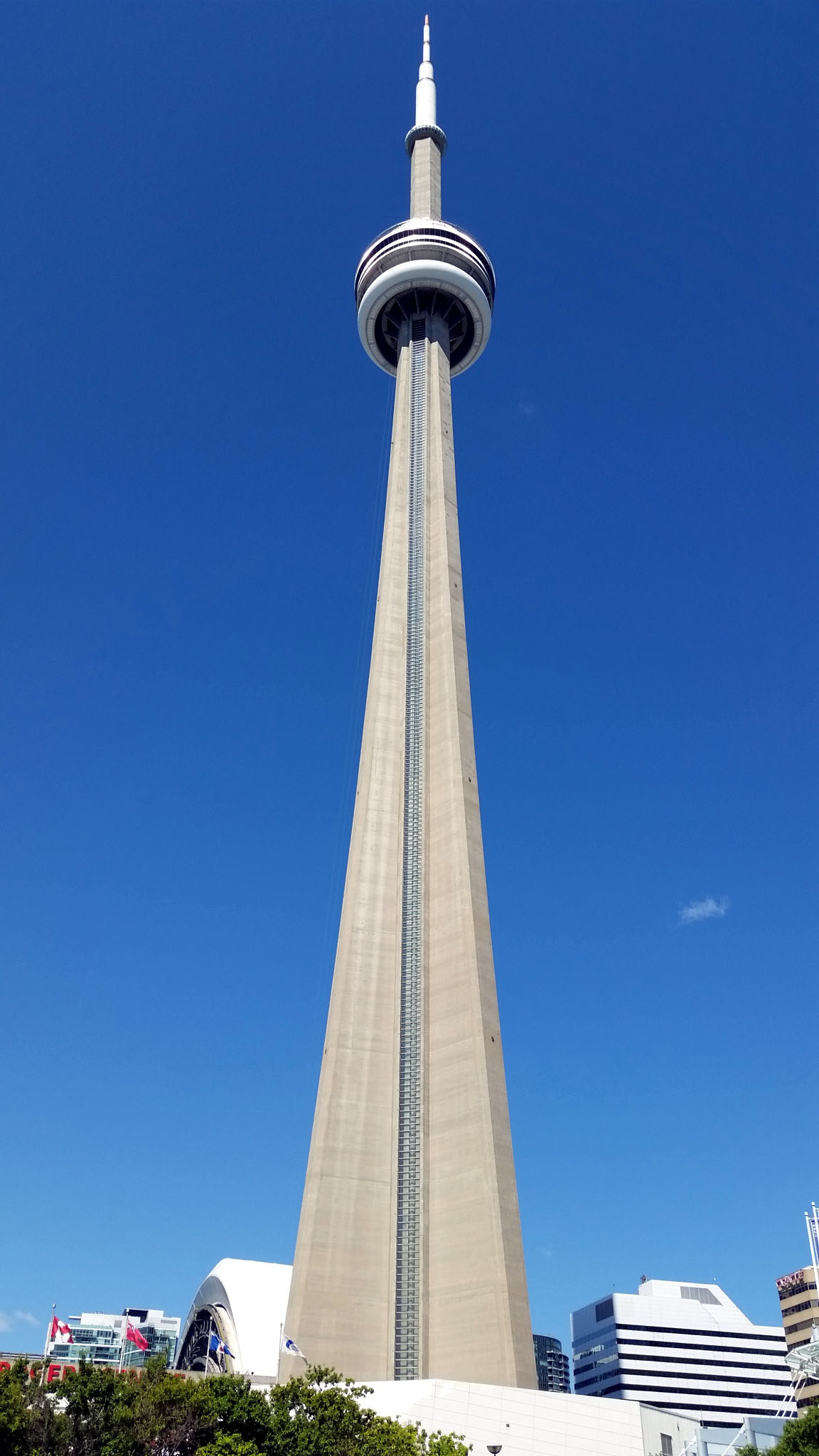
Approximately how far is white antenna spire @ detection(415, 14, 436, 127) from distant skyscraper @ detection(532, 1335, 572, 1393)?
448 feet

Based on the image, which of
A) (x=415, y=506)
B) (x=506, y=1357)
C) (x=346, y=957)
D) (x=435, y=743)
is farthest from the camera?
(x=415, y=506)

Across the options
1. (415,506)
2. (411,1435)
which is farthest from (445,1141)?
(415,506)

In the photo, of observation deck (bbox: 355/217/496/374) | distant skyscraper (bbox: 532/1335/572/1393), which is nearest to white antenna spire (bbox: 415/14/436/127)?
observation deck (bbox: 355/217/496/374)

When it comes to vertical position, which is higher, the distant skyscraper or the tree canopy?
the distant skyscraper

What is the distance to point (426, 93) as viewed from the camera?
85.3 m

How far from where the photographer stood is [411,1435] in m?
31.3

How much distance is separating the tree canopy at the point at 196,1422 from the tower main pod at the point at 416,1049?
11.1 metres

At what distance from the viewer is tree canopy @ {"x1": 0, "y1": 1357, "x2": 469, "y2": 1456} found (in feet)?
101

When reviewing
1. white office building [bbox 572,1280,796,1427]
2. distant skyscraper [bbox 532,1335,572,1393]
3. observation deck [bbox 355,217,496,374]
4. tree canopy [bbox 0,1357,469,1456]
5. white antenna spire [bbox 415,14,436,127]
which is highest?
white antenna spire [bbox 415,14,436,127]

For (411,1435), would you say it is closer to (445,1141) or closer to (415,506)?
(445,1141)

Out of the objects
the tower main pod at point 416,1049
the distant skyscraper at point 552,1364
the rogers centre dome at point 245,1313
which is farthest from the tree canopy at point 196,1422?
the distant skyscraper at point 552,1364

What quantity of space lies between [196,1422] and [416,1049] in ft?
66.3

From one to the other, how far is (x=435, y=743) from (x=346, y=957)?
468 inches

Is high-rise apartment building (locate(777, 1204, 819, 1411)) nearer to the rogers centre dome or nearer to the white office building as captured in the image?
the white office building
